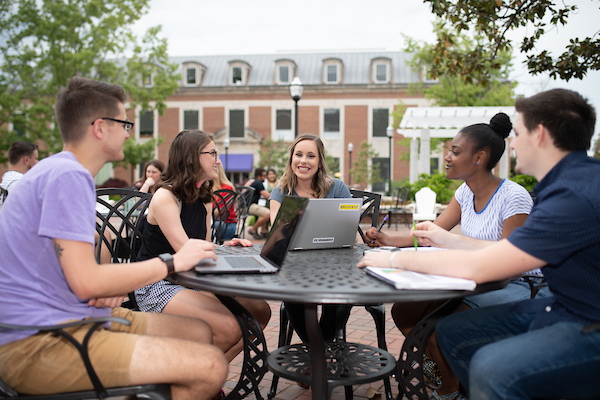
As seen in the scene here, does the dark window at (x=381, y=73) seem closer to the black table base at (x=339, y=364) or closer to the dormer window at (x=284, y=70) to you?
the dormer window at (x=284, y=70)

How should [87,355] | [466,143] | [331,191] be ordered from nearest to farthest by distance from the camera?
[87,355] → [466,143] → [331,191]

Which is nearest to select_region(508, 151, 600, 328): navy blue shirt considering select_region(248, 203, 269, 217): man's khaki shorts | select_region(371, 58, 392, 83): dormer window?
select_region(248, 203, 269, 217): man's khaki shorts

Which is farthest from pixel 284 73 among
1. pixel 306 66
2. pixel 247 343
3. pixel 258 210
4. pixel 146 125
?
pixel 247 343

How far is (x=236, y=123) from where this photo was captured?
101 ft

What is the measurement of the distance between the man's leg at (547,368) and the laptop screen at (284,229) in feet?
2.80

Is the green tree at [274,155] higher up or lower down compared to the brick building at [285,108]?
lower down

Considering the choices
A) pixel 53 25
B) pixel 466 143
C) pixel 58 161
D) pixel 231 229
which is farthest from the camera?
pixel 53 25

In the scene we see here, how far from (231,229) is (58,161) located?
163 inches

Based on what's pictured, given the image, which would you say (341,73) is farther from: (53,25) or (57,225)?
(57,225)

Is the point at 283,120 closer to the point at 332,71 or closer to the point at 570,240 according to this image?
the point at 332,71

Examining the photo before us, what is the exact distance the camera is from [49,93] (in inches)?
703

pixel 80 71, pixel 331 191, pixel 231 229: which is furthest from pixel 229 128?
pixel 331 191

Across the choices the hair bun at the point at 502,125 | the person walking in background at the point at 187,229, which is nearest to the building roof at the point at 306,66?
the hair bun at the point at 502,125

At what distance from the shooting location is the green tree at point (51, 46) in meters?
16.4
